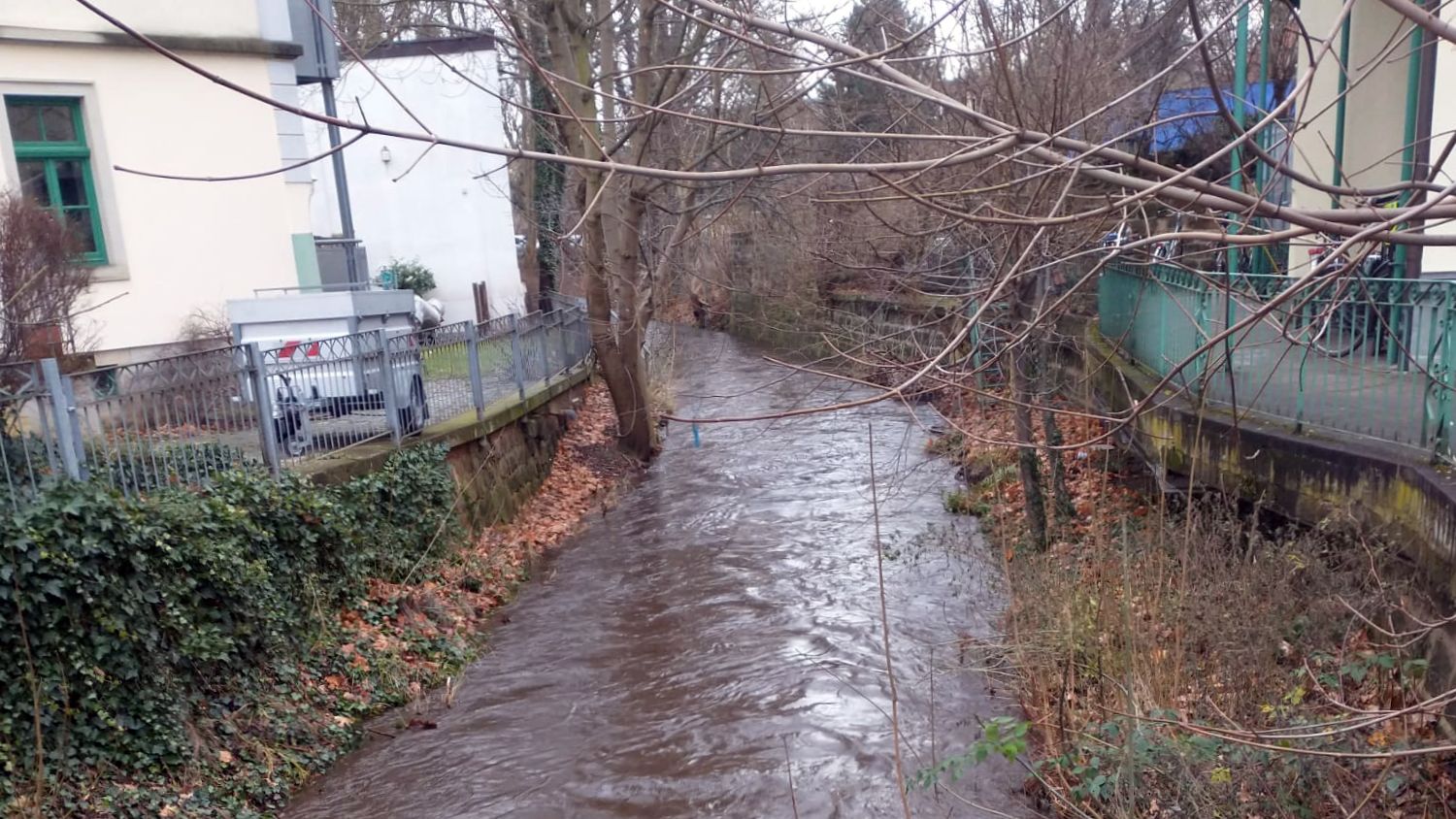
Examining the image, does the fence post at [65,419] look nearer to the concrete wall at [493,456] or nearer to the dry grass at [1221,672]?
the concrete wall at [493,456]

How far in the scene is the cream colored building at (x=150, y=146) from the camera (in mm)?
11844

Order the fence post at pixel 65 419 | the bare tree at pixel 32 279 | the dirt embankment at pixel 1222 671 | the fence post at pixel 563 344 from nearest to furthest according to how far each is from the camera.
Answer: the dirt embankment at pixel 1222 671 < the fence post at pixel 65 419 < the bare tree at pixel 32 279 < the fence post at pixel 563 344

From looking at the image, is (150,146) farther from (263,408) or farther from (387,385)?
(263,408)

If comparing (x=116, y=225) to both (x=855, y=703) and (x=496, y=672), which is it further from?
(x=855, y=703)

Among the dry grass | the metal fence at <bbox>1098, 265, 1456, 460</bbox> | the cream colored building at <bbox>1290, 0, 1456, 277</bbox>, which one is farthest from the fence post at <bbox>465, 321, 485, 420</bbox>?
the cream colored building at <bbox>1290, 0, 1456, 277</bbox>

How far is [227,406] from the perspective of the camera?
814 cm

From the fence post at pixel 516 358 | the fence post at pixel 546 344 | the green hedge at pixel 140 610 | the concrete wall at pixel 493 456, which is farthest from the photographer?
the fence post at pixel 546 344

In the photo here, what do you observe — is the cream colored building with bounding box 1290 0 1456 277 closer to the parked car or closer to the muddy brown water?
the muddy brown water

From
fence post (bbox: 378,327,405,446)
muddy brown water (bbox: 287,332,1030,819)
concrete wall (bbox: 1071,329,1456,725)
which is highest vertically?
fence post (bbox: 378,327,405,446)

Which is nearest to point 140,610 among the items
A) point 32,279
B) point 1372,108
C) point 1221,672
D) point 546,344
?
point 32,279

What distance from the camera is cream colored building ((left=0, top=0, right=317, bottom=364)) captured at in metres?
11.8

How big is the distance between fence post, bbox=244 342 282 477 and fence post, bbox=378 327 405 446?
1919 millimetres

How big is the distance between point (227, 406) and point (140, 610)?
229cm

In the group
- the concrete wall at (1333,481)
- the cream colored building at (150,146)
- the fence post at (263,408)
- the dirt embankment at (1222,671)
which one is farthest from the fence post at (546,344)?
the dirt embankment at (1222,671)
